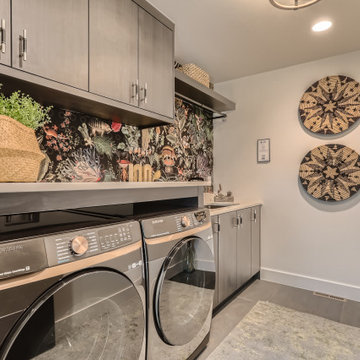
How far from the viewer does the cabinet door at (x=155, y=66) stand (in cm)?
189

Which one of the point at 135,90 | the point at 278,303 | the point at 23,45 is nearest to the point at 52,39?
the point at 23,45

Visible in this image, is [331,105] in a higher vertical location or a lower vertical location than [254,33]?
lower

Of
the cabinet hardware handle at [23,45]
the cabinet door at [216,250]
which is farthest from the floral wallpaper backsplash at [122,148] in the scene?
the cabinet door at [216,250]

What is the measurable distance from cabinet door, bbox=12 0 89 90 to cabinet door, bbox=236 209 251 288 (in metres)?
1.96

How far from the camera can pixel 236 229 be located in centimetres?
263

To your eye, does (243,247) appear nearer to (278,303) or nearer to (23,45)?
(278,303)

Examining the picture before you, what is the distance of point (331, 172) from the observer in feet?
9.19

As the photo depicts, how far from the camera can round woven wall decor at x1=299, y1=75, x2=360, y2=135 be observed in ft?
8.84

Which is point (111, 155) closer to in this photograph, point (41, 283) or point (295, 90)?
point (41, 283)

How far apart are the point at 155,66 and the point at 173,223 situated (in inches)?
48.2

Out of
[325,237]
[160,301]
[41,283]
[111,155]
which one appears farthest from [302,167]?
[41,283]

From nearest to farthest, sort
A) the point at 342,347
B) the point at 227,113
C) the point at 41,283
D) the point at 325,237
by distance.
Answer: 1. the point at 41,283
2. the point at 342,347
3. the point at 325,237
4. the point at 227,113

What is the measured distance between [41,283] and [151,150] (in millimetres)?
1940

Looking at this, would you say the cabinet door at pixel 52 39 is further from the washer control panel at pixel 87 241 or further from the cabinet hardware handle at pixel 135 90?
the washer control panel at pixel 87 241
